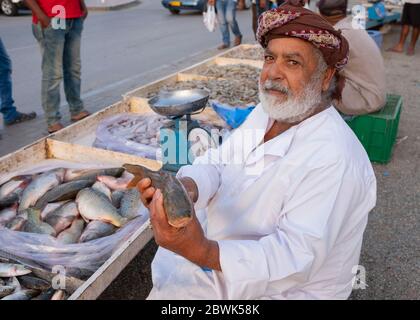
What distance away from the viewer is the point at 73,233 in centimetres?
260

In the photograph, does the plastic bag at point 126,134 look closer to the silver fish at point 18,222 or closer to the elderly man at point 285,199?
the silver fish at point 18,222

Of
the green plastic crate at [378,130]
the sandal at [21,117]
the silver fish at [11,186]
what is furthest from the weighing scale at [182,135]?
the sandal at [21,117]

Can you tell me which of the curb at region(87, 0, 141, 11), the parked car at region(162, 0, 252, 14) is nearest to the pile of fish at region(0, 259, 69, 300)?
the parked car at region(162, 0, 252, 14)

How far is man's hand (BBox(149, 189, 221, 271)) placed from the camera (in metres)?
1.35

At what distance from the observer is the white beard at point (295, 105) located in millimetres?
1713

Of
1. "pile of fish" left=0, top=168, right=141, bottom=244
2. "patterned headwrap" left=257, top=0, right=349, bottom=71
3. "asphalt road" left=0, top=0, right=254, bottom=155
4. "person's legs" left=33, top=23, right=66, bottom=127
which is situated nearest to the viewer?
"patterned headwrap" left=257, top=0, right=349, bottom=71

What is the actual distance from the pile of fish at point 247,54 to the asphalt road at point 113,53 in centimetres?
134

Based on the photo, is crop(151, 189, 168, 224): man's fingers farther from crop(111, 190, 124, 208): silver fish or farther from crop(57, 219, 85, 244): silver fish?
crop(111, 190, 124, 208): silver fish

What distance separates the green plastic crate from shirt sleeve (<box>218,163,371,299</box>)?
290 centimetres

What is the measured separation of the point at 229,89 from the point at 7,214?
3.06 metres

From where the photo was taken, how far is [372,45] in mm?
4055

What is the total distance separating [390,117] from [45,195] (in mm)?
3364

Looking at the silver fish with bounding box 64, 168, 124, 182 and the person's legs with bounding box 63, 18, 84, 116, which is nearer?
the silver fish with bounding box 64, 168, 124, 182

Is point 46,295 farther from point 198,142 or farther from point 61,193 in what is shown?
point 198,142
